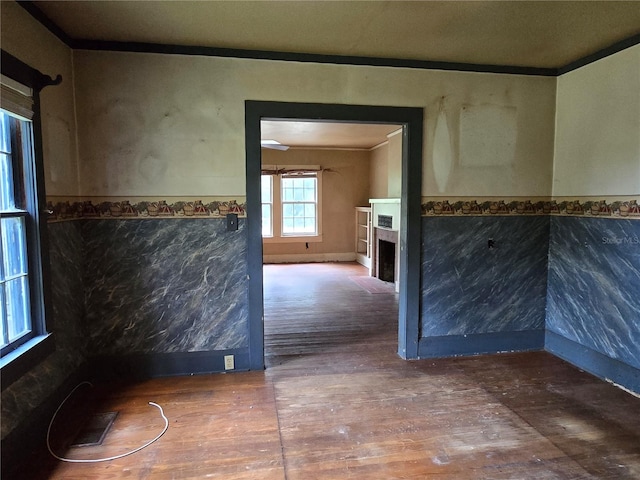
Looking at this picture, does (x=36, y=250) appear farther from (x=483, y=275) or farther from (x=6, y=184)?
(x=483, y=275)

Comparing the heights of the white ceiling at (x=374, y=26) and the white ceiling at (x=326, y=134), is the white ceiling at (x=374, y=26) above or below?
below

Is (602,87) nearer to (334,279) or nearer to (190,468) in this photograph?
(190,468)

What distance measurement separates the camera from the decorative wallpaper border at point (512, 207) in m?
3.24

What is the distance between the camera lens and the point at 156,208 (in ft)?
9.87

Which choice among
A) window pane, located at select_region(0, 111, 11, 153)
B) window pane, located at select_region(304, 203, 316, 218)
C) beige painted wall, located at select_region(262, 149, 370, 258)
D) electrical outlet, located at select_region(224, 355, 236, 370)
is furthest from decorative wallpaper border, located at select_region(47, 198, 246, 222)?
window pane, located at select_region(304, 203, 316, 218)

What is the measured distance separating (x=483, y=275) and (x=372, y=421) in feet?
5.62

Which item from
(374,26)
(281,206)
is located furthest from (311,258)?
(374,26)

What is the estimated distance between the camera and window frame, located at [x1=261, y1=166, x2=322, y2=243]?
8766 millimetres

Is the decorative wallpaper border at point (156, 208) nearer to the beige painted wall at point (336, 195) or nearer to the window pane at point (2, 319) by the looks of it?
the window pane at point (2, 319)

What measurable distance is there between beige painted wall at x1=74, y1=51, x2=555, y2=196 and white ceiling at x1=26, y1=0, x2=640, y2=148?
15cm

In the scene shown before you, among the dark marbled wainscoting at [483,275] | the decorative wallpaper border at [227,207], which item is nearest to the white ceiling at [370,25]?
the decorative wallpaper border at [227,207]

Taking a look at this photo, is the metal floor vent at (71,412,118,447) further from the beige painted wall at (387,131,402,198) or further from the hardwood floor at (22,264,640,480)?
the beige painted wall at (387,131,402,198)

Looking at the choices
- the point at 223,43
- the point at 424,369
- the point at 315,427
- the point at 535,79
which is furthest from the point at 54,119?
the point at 535,79

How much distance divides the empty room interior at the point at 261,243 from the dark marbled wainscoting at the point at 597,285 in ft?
0.07
